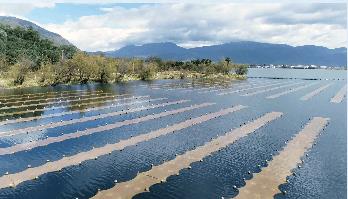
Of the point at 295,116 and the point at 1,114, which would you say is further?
the point at 295,116

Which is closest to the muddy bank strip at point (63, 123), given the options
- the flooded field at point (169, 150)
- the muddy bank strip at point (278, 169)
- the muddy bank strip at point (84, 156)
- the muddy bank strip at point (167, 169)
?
the flooded field at point (169, 150)

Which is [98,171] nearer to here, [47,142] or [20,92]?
[47,142]

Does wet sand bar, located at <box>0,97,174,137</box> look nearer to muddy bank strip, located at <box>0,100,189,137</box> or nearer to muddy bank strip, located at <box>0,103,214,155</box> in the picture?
muddy bank strip, located at <box>0,100,189,137</box>

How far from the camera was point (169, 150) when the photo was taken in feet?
139

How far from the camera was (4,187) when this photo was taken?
3083 centimetres

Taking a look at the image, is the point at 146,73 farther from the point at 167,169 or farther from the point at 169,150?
the point at 167,169

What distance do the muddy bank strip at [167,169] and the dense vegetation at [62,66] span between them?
236ft

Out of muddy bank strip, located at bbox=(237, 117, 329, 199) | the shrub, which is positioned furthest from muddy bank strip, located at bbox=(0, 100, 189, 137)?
the shrub

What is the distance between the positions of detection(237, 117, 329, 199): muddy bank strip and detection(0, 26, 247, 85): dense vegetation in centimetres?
7848

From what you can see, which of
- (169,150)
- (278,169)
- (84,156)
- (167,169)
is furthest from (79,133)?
(278,169)

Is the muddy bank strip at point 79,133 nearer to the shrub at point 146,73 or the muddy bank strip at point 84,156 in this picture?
the muddy bank strip at point 84,156

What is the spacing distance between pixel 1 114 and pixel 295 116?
Answer: 1923 inches

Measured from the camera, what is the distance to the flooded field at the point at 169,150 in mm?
31766

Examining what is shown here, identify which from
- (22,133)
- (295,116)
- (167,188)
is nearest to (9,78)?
(22,133)
